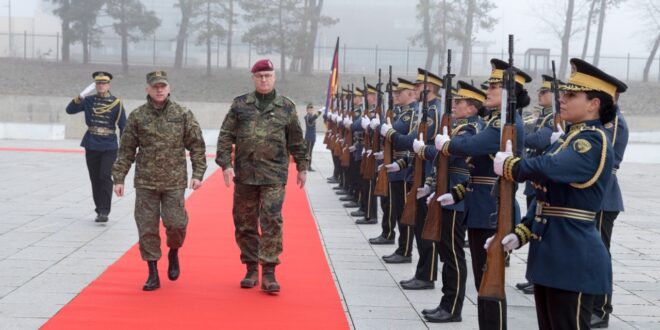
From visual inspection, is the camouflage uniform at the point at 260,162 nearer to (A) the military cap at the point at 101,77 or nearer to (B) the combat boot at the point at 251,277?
(B) the combat boot at the point at 251,277

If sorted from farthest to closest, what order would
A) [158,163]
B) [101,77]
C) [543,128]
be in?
[101,77] < [543,128] < [158,163]

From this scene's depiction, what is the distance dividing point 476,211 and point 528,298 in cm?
202

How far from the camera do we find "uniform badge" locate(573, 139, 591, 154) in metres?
4.18

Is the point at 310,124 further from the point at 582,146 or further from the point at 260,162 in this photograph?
the point at 582,146

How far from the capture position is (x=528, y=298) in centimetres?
749

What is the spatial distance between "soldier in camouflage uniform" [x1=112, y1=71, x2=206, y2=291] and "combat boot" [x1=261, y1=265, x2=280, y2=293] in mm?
781

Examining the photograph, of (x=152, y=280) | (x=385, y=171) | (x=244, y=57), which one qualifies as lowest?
(x=152, y=280)

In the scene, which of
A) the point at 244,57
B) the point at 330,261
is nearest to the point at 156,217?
the point at 330,261

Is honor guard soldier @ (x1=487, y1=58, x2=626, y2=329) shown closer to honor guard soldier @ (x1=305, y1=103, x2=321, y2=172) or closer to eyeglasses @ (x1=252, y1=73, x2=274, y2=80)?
eyeglasses @ (x1=252, y1=73, x2=274, y2=80)

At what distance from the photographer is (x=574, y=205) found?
4.30 metres

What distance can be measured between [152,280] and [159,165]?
0.94m

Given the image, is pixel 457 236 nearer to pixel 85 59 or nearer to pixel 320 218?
pixel 320 218

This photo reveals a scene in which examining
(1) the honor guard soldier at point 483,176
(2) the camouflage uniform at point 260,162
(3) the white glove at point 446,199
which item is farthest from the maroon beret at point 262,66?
(3) the white glove at point 446,199

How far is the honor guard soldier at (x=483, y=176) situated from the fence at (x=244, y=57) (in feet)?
139
